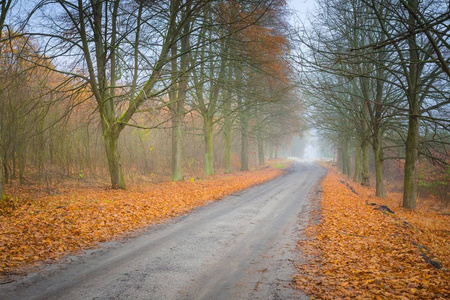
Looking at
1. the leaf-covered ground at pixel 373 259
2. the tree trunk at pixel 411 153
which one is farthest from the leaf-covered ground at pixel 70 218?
the tree trunk at pixel 411 153

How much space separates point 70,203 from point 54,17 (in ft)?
23.6

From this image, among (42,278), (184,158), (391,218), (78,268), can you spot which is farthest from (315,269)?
(184,158)

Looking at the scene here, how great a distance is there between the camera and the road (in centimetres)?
406

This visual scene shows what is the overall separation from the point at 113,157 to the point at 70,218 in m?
5.14

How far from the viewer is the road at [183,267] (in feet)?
13.3

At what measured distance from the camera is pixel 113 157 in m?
12.0

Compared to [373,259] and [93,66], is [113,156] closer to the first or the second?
[93,66]

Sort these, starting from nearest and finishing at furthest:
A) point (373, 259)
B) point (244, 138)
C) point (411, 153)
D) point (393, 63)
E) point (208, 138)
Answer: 1. point (373, 259)
2. point (393, 63)
3. point (411, 153)
4. point (208, 138)
5. point (244, 138)

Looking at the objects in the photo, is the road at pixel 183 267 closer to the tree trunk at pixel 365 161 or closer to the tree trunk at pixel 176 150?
the tree trunk at pixel 176 150

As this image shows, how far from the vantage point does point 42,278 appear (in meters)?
4.40

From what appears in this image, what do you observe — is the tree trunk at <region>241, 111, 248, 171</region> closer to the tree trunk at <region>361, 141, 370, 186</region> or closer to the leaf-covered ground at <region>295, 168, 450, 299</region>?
the tree trunk at <region>361, 141, 370, 186</region>

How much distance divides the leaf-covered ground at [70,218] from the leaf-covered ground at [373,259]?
4491 millimetres

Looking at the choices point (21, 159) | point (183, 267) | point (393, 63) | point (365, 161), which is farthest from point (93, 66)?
point (365, 161)

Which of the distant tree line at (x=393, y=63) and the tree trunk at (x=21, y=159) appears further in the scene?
the tree trunk at (x=21, y=159)
